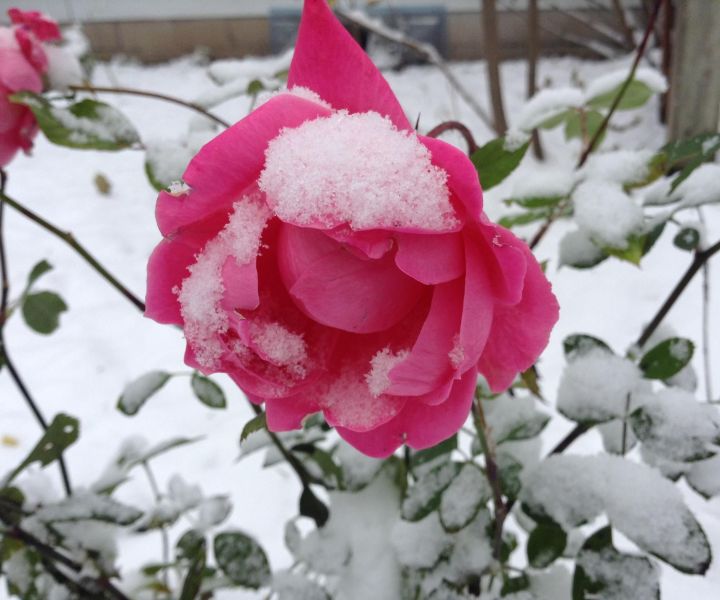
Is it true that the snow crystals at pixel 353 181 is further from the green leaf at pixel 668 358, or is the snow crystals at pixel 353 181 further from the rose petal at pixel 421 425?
the green leaf at pixel 668 358

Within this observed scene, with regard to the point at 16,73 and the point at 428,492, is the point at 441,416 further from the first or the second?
the point at 16,73

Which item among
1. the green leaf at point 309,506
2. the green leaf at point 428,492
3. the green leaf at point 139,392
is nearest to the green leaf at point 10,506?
the green leaf at point 139,392

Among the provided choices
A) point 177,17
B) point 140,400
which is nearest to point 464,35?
point 177,17

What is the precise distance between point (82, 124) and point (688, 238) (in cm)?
50

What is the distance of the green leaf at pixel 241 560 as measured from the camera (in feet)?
1.93

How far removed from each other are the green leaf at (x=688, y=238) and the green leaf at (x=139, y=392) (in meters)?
0.50

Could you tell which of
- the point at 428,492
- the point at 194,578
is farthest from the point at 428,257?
the point at 194,578

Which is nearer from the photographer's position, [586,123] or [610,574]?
[610,574]

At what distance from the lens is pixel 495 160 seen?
1.16 ft

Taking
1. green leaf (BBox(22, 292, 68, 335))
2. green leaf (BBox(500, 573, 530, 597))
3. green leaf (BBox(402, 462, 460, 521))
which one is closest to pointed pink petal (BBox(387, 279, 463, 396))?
green leaf (BBox(402, 462, 460, 521))

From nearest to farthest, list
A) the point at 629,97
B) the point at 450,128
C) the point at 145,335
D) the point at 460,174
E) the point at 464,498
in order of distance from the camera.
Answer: the point at 460,174 → the point at 450,128 → the point at 464,498 → the point at 629,97 → the point at 145,335

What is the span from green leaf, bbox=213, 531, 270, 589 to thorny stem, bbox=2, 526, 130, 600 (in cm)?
12

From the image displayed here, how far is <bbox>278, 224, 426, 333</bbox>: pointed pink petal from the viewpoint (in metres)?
0.25

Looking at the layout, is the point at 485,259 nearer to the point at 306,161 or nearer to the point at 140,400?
the point at 306,161
